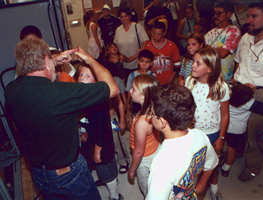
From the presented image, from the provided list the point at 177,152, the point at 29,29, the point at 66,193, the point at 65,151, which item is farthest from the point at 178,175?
the point at 29,29

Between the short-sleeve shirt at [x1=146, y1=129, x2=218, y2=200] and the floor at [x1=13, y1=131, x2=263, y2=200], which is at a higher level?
the short-sleeve shirt at [x1=146, y1=129, x2=218, y2=200]

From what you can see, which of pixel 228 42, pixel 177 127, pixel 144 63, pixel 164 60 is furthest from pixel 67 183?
pixel 228 42

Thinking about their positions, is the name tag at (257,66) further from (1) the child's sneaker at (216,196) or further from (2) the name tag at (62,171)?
(2) the name tag at (62,171)

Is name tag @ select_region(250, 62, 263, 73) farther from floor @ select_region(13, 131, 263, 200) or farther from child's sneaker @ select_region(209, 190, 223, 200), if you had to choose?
child's sneaker @ select_region(209, 190, 223, 200)

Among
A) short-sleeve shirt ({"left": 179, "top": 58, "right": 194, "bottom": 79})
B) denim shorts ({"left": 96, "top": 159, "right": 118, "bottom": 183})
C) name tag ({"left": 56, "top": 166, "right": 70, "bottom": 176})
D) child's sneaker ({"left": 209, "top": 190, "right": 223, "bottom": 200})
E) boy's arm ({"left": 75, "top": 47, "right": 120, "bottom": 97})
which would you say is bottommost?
child's sneaker ({"left": 209, "top": 190, "right": 223, "bottom": 200})

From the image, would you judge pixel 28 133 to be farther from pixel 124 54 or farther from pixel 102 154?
pixel 124 54

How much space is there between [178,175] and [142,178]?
2.77 ft

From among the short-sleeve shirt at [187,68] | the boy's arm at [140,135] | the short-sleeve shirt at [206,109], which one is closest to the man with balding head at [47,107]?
the boy's arm at [140,135]

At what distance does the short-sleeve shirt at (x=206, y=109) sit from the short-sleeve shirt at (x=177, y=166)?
76 cm

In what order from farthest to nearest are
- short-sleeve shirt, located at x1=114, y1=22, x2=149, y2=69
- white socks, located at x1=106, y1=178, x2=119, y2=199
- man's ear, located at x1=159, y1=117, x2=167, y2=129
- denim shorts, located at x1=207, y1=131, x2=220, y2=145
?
short-sleeve shirt, located at x1=114, y1=22, x2=149, y2=69
white socks, located at x1=106, y1=178, x2=119, y2=199
denim shorts, located at x1=207, y1=131, x2=220, y2=145
man's ear, located at x1=159, y1=117, x2=167, y2=129

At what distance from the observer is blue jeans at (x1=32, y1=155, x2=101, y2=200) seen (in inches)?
66.3

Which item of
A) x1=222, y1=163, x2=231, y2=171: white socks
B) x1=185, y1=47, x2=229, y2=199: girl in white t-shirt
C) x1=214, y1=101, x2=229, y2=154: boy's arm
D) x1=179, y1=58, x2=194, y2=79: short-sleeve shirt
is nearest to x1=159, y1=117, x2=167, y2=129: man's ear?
x1=185, y1=47, x2=229, y2=199: girl in white t-shirt

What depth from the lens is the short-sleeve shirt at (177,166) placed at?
3.99ft

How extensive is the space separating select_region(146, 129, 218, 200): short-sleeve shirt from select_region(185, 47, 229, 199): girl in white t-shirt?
769 mm
